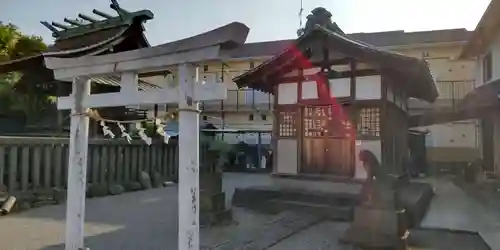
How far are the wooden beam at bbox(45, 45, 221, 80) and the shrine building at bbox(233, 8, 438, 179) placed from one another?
18.7 ft

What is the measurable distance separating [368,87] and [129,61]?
6.41m

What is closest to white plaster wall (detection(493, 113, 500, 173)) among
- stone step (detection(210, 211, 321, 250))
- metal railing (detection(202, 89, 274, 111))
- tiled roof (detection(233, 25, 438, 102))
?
tiled roof (detection(233, 25, 438, 102))

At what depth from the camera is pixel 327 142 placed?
995 cm

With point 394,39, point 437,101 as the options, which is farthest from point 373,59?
point 394,39

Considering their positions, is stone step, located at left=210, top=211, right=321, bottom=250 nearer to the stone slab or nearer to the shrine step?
the shrine step

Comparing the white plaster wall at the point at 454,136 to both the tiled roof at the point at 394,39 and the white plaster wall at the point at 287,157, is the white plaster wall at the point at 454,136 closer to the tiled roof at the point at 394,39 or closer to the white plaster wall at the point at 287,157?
the tiled roof at the point at 394,39

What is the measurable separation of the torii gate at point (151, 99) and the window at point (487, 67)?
546 inches

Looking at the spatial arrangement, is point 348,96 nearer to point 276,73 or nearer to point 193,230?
point 276,73

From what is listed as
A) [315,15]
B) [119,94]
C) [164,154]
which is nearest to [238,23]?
[119,94]

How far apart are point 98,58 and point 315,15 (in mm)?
8654

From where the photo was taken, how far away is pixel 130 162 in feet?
43.0

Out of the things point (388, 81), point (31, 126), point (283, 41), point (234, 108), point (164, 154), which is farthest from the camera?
point (283, 41)

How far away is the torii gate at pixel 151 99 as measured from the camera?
422cm

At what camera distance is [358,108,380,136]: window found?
955cm
